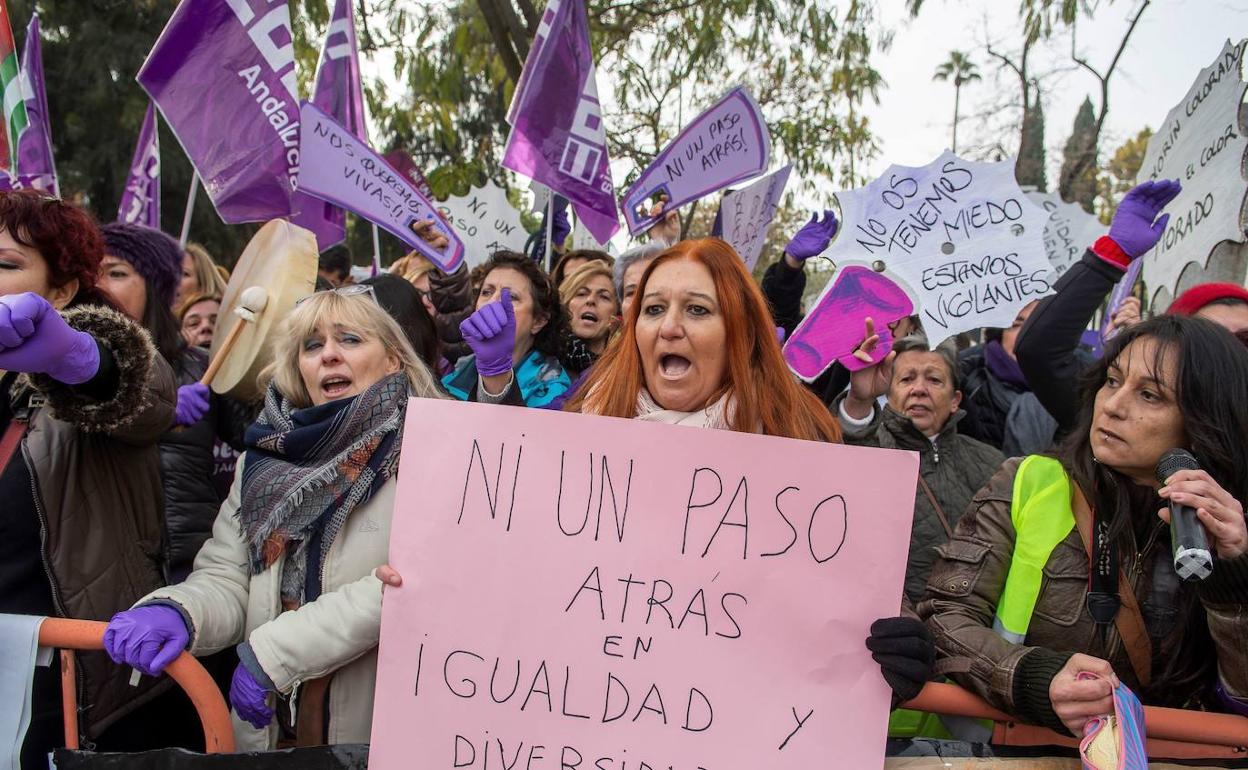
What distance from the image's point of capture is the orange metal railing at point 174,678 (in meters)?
1.70

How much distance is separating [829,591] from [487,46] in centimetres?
849

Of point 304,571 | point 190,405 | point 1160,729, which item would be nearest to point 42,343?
point 304,571

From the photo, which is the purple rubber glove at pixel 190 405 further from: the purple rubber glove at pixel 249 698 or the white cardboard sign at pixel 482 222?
the white cardboard sign at pixel 482 222

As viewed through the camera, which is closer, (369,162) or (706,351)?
(706,351)

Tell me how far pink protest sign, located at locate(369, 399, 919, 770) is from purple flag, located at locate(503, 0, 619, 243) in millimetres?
2850

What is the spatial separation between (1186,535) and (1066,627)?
0.41 m

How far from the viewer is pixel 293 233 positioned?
3.21 metres

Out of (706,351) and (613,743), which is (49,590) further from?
(706,351)

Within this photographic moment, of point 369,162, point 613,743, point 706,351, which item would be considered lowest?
point 613,743

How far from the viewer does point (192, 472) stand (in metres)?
2.95

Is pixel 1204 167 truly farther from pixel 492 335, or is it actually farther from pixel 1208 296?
pixel 492 335

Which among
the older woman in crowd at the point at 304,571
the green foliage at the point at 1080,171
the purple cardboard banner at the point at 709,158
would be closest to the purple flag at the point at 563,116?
the purple cardboard banner at the point at 709,158

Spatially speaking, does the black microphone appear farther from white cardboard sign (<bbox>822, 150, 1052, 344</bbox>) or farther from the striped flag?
the striped flag

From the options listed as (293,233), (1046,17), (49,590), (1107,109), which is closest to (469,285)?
(293,233)
